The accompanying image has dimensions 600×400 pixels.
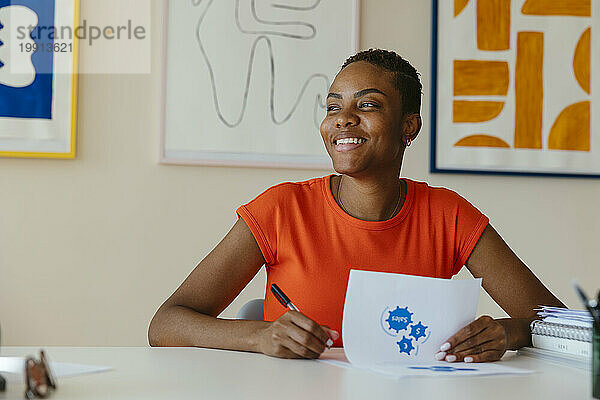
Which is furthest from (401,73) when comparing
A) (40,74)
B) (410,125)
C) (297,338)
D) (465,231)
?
(40,74)

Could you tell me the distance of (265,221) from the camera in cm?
170

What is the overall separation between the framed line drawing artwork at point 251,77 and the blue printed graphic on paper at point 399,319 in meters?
1.39

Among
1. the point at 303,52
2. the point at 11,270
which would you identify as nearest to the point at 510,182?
the point at 303,52

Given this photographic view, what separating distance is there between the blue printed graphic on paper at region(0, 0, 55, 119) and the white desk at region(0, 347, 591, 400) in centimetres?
139

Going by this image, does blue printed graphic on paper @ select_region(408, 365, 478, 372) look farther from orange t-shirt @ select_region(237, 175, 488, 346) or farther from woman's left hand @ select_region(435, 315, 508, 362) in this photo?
orange t-shirt @ select_region(237, 175, 488, 346)

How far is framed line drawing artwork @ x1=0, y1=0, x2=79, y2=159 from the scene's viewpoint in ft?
8.14

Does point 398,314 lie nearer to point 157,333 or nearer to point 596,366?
point 596,366

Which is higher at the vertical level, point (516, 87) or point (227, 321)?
point (516, 87)

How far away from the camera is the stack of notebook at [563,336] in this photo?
1323 mm

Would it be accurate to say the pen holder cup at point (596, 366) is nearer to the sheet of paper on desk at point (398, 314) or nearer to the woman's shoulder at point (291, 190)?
the sheet of paper on desk at point (398, 314)

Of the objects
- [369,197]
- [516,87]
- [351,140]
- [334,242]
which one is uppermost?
[516,87]

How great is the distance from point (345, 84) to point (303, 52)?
942 millimetres

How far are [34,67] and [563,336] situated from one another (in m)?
1.94

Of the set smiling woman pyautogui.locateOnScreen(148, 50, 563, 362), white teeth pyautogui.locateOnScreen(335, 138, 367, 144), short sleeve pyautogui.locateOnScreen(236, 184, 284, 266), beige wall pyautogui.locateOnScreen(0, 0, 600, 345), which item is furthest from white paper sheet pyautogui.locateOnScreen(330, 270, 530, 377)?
beige wall pyautogui.locateOnScreen(0, 0, 600, 345)
